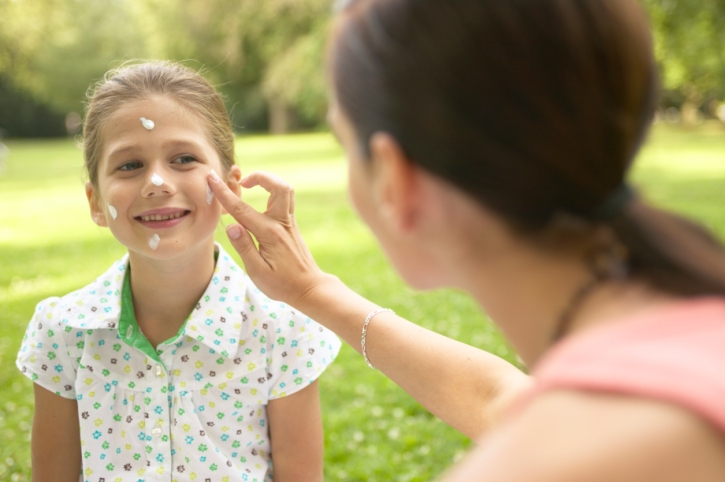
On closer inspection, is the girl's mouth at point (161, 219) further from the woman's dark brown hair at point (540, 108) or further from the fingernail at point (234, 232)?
the woman's dark brown hair at point (540, 108)

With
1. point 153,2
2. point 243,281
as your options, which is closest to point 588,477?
→ point 243,281

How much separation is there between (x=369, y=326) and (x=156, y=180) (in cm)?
82

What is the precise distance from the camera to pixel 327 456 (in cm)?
444

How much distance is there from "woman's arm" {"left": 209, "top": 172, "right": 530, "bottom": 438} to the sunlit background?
0.76m

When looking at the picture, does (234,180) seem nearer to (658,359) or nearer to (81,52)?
(658,359)

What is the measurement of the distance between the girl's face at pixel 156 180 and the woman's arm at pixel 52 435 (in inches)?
22.9

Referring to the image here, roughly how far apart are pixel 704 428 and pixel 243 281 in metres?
1.95

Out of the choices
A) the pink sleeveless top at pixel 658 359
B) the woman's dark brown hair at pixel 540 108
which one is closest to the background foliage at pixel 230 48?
the woman's dark brown hair at pixel 540 108

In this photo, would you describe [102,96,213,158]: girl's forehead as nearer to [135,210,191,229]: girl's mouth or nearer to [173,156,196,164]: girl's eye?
[173,156,196,164]: girl's eye

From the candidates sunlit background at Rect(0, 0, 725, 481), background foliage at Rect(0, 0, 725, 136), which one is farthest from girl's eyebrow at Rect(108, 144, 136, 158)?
background foliage at Rect(0, 0, 725, 136)

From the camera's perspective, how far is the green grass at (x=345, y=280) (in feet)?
14.3

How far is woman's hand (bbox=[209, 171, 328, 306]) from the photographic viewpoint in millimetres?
2324

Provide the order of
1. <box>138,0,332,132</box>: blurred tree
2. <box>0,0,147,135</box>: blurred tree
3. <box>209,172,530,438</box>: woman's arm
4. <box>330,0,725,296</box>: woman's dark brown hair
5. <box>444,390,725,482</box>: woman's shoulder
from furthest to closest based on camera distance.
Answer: <box>0,0,147,135</box>: blurred tree → <box>138,0,332,132</box>: blurred tree → <box>209,172,530,438</box>: woman's arm → <box>330,0,725,296</box>: woman's dark brown hair → <box>444,390,725,482</box>: woman's shoulder

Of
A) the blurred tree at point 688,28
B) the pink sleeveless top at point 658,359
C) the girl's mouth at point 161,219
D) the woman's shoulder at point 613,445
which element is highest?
the blurred tree at point 688,28
